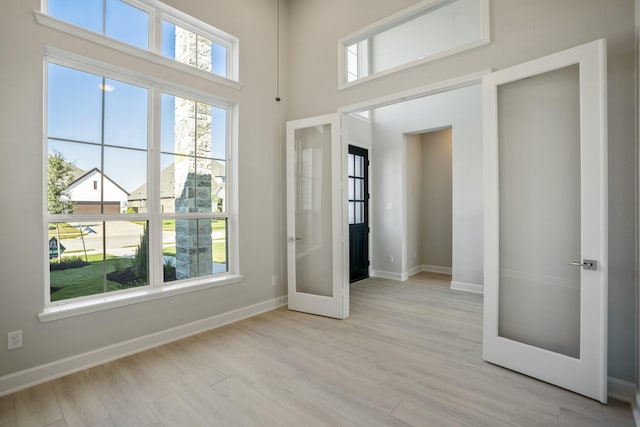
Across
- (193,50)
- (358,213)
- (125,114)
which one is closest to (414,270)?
(358,213)

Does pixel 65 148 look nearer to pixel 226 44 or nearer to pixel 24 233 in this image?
→ pixel 24 233

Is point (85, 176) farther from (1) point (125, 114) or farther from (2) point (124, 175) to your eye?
(1) point (125, 114)

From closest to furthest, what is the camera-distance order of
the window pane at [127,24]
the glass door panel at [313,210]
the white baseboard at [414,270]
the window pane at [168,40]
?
the window pane at [127,24], the window pane at [168,40], the glass door panel at [313,210], the white baseboard at [414,270]

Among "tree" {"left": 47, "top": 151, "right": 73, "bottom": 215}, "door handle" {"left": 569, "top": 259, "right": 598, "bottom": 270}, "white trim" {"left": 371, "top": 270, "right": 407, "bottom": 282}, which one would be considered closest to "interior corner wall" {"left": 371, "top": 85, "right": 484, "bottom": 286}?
"white trim" {"left": 371, "top": 270, "right": 407, "bottom": 282}

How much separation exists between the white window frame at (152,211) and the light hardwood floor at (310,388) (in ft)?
1.69

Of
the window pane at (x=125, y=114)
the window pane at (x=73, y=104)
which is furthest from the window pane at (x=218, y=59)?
the window pane at (x=73, y=104)

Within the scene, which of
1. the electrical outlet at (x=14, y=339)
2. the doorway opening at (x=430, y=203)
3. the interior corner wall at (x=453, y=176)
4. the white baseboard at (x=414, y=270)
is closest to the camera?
the electrical outlet at (x=14, y=339)

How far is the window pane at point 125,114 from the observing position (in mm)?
2723

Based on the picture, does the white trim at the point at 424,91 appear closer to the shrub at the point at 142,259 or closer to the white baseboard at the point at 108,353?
the shrub at the point at 142,259

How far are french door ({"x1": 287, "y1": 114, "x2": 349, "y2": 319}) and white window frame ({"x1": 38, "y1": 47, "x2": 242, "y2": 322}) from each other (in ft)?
2.36

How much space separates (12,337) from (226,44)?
135 inches

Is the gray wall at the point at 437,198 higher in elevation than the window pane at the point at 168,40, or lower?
lower

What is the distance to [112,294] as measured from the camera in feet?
8.93

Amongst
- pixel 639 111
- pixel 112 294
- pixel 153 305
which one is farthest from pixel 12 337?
pixel 639 111
